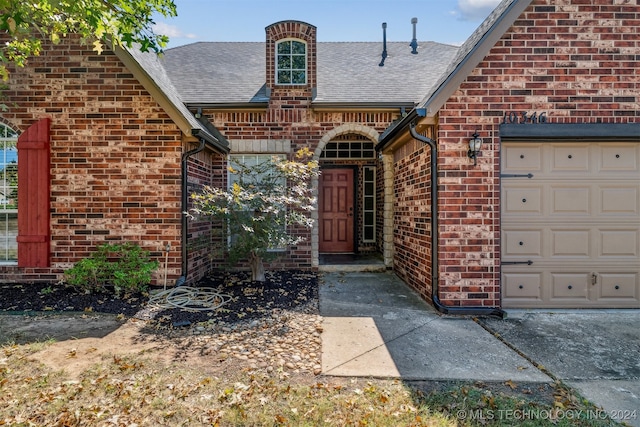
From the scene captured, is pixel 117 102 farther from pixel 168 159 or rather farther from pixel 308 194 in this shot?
pixel 308 194

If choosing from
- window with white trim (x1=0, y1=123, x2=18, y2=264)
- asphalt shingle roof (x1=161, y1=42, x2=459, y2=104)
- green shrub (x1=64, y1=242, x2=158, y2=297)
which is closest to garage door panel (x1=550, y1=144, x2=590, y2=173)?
asphalt shingle roof (x1=161, y1=42, x2=459, y2=104)

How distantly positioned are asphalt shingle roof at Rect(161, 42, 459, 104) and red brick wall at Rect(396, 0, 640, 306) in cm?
278

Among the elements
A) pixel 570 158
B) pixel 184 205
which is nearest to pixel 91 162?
pixel 184 205

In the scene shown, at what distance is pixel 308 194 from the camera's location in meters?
7.87

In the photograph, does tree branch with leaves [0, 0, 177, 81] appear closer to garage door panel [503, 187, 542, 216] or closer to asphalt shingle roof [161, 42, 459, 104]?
asphalt shingle roof [161, 42, 459, 104]

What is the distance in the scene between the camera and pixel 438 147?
498cm

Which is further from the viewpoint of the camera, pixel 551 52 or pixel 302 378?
pixel 551 52

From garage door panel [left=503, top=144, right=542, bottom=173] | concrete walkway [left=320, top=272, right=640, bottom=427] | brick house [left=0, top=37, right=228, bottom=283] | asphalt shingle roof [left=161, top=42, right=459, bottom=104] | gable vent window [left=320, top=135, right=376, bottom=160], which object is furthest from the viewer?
gable vent window [left=320, top=135, right=376, bottom=160]

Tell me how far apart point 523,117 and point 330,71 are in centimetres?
533

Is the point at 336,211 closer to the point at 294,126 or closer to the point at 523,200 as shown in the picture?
the point at 294,126

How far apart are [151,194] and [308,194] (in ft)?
10.6

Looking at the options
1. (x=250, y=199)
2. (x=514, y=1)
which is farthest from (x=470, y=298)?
(x=514, y=1)

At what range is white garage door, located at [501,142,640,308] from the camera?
5.03m

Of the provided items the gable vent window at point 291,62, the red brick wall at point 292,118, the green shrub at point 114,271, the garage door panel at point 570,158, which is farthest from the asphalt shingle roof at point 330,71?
the green shrub at point 114,271
